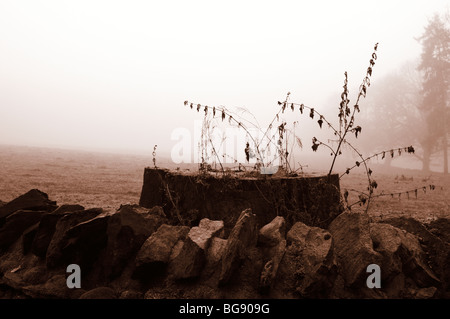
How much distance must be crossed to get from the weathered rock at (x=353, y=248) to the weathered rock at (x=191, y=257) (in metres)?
1.01

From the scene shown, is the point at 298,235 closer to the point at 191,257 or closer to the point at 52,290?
the point at 191,257

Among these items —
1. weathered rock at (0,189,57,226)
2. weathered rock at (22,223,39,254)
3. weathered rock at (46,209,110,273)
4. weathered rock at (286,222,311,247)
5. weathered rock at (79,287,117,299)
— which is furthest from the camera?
weathered rock at (0,189,57,226)

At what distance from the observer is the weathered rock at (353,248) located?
2.06 m

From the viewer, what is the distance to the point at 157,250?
7.61 feet

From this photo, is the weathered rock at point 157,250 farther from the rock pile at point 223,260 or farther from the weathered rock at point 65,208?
the weathered rock at point 65,208

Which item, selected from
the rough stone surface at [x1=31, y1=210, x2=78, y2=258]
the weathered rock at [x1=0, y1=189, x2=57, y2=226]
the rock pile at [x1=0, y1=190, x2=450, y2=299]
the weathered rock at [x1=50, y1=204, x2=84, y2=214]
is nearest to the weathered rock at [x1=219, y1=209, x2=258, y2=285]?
the rock pile at [x1=0, y1=190, x2=450, y2=299]

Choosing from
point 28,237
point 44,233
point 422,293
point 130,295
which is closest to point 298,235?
point 422,293

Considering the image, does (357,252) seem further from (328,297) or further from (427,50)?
(427,50)

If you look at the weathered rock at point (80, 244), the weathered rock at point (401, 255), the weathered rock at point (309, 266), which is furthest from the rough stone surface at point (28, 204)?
the weathered rock at point (401, 255)

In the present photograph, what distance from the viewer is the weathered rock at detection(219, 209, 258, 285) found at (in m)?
2.04

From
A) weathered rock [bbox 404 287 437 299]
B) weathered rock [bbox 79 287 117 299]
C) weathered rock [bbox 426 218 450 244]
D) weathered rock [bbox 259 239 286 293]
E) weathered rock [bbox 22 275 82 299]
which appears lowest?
weathered rock [bbox 22 275 82 299]

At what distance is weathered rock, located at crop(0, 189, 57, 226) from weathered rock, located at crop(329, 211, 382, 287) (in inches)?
122

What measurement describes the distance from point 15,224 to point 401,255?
11.8 ft

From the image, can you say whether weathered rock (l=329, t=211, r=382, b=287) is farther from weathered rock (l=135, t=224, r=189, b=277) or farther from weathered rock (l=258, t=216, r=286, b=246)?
weathered rock (l=135, t=224, r=189, b=277)
